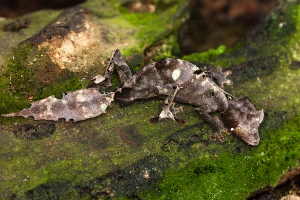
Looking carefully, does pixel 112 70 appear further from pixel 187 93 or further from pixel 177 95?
pixel 187 93

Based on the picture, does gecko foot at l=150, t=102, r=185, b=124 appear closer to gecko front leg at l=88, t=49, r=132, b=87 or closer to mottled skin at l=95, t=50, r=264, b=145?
mottled skin at l=95, t=50, r=264, b=145

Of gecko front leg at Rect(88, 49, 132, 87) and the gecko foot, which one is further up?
gecko front leg at Rect(88, 49, 132, 87)

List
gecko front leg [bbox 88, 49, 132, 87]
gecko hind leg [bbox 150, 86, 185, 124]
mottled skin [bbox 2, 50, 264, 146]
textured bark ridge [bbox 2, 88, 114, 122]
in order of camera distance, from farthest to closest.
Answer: gecko front leg [bbox 88, 49, 132, 87], gecko hind leg [bbox 150, 86, 185, 124], mottled skin [bbox 2, 50, 264, 146], textured bark ridge [bbox 2, 88, 114, 122]

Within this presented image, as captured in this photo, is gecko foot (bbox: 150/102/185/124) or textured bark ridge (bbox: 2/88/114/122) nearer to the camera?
textured bark ridge (bbox: 2/88/114/122)

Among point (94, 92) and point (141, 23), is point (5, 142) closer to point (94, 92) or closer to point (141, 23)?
point (94, 92)

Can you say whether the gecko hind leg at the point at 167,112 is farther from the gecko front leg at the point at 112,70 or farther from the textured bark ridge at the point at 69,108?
the textured bark ridge at the point at 69,108

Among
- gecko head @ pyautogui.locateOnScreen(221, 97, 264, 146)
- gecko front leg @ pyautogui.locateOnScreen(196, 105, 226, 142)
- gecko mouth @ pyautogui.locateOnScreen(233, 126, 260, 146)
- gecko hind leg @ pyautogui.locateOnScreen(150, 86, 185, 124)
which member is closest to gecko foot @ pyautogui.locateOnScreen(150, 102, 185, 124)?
gecko hind leg @ pyautogui.locateOnScreen(150, 86, 185, 124)

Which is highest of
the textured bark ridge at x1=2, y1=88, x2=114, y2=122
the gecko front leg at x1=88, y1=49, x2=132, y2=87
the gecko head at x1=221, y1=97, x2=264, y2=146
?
the gecko front leg at x1=88, y1=49, x2=132, y2=87

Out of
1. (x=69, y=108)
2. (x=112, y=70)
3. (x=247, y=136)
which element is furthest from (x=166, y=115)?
(x=69, y=108)
